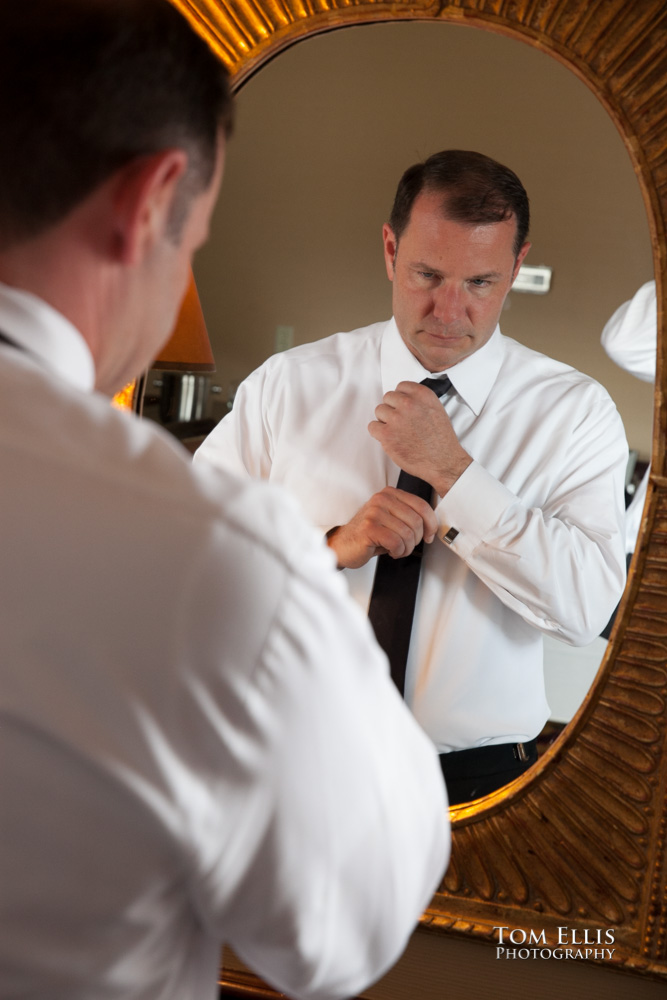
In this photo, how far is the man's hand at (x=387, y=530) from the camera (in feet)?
3.89

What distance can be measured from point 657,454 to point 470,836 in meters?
0.60

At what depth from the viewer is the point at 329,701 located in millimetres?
435

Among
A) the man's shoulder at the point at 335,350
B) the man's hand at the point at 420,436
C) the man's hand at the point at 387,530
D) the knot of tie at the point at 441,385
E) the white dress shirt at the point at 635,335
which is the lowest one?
the man's hand at the point at 387,530

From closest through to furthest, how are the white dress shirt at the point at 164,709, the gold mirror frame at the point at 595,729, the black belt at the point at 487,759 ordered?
the white dress shirt at the point at 164,709 < the gold mirror frame at the point at 595,729 < the black belt at the point at 487,759

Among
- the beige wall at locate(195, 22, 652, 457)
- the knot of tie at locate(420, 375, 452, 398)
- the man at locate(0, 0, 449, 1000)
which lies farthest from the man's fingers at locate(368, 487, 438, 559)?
the man at locate(0, 0, 449, 1000)

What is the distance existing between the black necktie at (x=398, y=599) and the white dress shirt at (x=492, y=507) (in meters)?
0.01

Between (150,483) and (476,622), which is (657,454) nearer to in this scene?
(476,622)

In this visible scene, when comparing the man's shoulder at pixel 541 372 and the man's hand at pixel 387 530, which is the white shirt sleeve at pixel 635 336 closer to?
the man's shoulder at pixel 541 372

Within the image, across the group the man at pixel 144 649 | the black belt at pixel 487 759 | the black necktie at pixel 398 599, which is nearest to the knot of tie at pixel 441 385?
the black necktie at pixel 398 599

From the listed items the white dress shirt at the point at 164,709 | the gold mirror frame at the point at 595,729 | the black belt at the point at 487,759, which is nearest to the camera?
the white dress shirt at the point at 164,709

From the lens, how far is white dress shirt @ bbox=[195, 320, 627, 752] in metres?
1.16

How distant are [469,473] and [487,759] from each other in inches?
15.9

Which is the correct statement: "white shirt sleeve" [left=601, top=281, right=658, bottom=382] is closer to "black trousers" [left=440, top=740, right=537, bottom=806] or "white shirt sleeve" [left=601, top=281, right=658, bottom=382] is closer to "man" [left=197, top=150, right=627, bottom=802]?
"man" [left=197, top=150, right=627, bottom=802]

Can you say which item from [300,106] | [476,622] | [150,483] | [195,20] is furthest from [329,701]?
[195,20]
